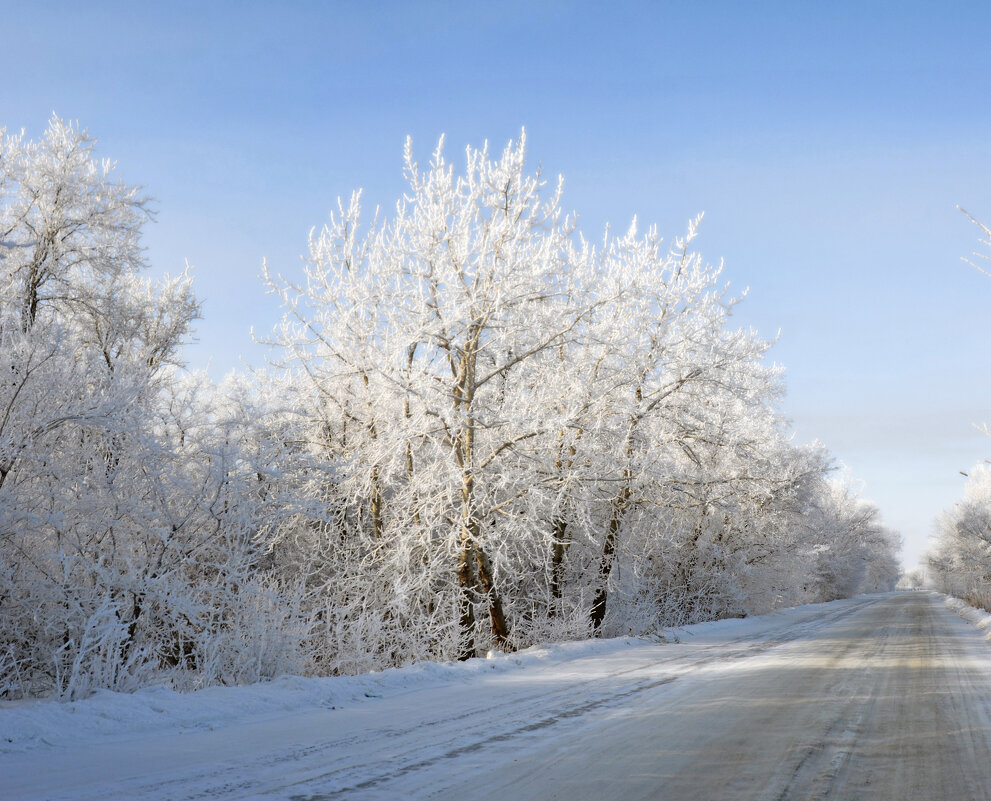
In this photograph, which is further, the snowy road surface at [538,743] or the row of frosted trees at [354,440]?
the row of frosted trees at [354,440]

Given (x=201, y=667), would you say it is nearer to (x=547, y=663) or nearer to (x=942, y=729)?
(x=547, y=663)

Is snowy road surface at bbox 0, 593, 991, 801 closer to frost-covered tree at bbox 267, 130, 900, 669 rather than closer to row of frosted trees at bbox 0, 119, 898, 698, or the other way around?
row of frosted trees at bbox 0, 119, 898, 698

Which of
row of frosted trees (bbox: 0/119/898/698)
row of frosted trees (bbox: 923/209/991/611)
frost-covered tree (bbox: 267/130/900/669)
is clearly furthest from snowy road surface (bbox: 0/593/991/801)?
row of frosted trees (bbox: 923/209/991/611)

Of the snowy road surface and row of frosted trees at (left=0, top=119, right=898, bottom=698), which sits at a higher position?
row of frosted trees at (left=0, top=119, right=898, bottom=698)

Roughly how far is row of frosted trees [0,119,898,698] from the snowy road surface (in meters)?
2.02

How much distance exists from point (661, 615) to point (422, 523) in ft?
38.8

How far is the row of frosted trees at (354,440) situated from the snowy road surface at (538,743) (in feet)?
6.62

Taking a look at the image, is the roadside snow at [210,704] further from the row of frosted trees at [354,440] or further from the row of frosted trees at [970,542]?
the row of frosted trees at [970,542]

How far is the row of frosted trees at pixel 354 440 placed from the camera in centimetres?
991

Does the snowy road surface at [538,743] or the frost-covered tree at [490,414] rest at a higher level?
the frost-covered tree at [490,414]

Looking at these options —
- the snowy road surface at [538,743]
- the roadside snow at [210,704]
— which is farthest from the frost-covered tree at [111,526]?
Answer: the snowy road surface at [538,743]

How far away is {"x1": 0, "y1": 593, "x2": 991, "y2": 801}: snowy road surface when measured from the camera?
4.34m

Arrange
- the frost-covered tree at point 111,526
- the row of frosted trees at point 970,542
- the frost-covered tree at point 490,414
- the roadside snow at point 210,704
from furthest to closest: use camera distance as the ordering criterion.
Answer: the row of frosted trees at point 970,542 < the frost-covered tree at point 490,414 < the frost-covered tree at point 111,526 < the roadside snow at point 210,704

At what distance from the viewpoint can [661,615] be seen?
2273 centimetres
